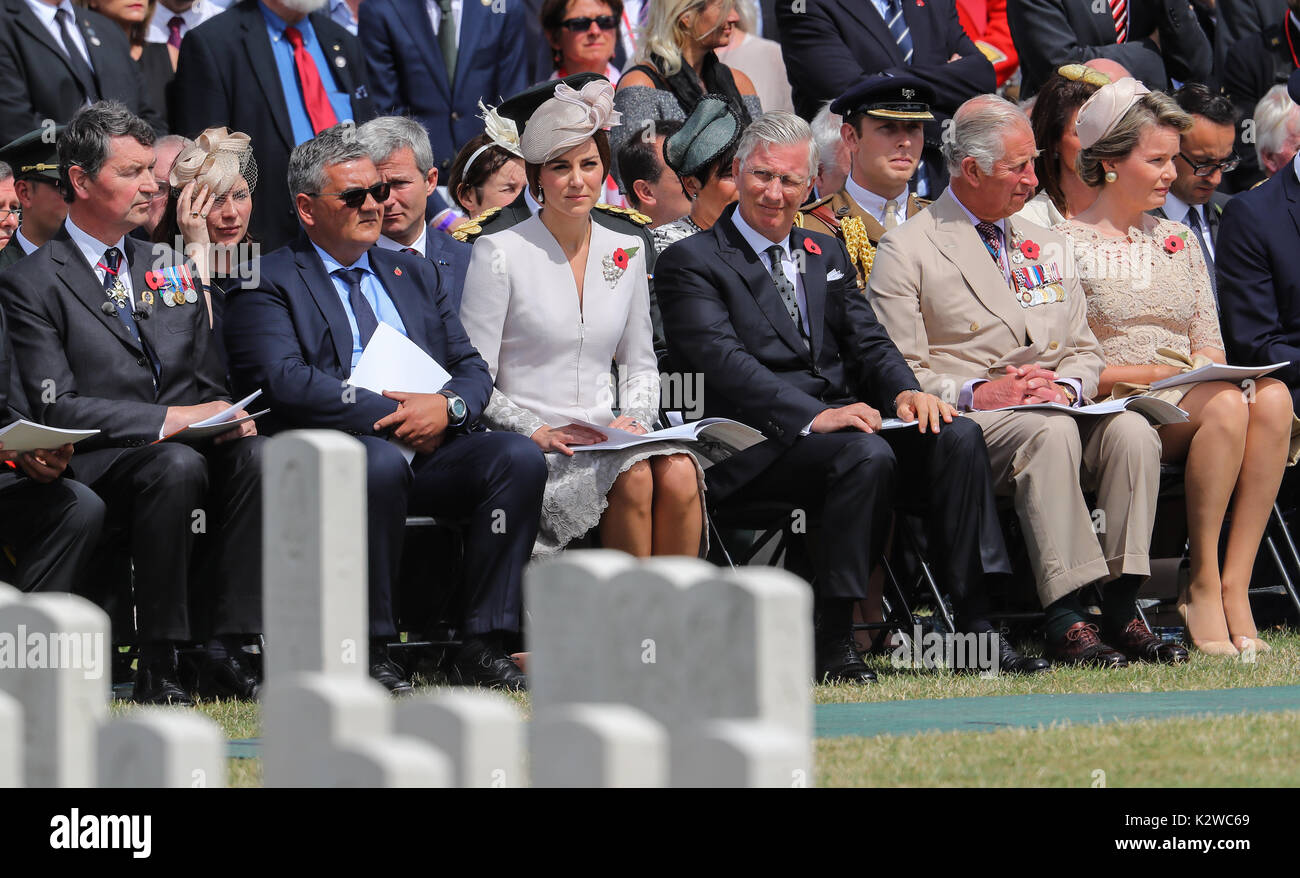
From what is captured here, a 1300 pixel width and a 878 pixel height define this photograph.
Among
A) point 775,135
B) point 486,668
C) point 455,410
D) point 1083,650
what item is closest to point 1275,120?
point 775,135

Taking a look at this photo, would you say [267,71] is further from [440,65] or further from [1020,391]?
[1020,391]

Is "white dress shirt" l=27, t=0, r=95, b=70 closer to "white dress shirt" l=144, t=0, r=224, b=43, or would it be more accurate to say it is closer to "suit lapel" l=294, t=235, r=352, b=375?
"white dress shirt" l=144, t=0, r=224, b=43

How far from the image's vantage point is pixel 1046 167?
29.9 feet

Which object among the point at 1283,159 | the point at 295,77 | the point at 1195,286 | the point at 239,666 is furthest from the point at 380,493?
the point at 1283,159

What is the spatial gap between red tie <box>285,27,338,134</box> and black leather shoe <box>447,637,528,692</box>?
335 cm

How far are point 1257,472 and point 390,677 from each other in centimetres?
374

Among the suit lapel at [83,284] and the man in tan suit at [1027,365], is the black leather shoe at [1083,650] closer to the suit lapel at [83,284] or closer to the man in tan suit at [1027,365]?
the man in tan suit at [1027,365]

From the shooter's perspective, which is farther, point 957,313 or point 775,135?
point 957,313

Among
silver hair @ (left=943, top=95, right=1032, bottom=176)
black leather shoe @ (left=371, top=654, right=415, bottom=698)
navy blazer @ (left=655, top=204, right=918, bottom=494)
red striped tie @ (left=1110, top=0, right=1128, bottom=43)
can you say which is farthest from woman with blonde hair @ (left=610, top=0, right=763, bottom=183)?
black leather shoe @ (left=371, top=654, right=415, bottom=698)

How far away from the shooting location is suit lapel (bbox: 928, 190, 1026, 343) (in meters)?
7.97

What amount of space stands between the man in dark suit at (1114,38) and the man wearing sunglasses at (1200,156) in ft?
3.78

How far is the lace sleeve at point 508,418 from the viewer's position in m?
7.47

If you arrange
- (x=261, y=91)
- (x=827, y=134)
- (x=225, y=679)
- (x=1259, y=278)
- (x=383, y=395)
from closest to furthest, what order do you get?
(x=225, y=679)
(x=383, y=395)
(x=1259, y=278)
(x=261, y=91)
(x=827, y=134)

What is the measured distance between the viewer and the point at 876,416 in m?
7.44
